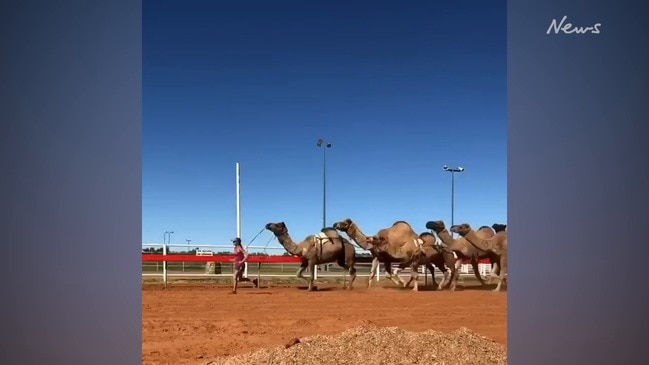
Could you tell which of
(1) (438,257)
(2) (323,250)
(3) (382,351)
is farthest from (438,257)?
(3) (382,351)

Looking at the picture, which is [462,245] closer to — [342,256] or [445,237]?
[445,237]

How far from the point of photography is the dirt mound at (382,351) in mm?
2990

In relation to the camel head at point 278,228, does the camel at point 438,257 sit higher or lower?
lower

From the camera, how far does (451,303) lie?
548 centimetres

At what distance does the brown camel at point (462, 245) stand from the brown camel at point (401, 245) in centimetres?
53

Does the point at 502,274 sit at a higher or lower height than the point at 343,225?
lower

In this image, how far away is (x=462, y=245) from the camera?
26.8ft

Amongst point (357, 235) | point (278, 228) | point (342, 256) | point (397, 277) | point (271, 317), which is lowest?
point (397, 277)

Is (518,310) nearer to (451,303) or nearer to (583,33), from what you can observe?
(583,33)

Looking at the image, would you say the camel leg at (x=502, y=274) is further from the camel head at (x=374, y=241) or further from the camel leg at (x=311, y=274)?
the camel leg at (x=311, y=274)

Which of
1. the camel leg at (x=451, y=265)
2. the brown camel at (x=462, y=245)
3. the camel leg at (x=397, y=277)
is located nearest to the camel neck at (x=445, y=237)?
the brown camel at (x=462, y=245)

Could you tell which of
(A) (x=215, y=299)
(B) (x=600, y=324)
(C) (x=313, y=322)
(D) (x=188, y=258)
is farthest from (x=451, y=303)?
(D) (x=188, y=258)

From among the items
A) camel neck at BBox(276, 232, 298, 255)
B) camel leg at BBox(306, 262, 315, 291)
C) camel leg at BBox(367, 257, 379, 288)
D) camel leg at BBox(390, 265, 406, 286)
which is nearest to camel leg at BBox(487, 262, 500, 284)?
camel leg at BBox(390, 265, 406, 286)

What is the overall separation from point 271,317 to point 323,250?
282 cm
